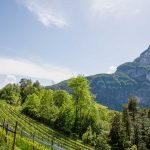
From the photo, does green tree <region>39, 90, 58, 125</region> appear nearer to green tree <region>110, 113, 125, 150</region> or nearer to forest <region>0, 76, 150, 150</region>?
forest <region>0, 76, 150, 150</region>

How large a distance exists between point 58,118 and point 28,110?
73.3 feet

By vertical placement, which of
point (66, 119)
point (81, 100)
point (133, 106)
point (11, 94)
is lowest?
point (66, 119)

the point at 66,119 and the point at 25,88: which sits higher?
the point at 25,88

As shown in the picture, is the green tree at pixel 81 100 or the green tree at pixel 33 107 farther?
the green tree at pixel 33 107

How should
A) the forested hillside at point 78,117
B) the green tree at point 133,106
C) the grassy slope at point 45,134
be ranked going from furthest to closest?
the green tree at point 133,106 → the forested hillside at point 78,117 → the grassy slope at point 45,134

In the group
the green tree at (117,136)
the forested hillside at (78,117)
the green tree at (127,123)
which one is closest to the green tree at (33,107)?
the forested hillside at (78,117)

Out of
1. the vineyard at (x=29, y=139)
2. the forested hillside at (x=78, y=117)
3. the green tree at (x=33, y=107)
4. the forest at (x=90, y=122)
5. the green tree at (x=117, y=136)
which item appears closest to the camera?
the vineyard at (x=29, y=139)

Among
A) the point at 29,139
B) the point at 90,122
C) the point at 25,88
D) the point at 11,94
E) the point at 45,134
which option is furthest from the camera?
the point at 25,88

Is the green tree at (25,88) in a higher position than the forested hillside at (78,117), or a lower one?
higher

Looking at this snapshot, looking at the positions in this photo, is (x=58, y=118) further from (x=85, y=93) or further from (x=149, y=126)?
(x=149, y=126)

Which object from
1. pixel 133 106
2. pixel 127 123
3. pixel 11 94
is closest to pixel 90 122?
pixel 127 123

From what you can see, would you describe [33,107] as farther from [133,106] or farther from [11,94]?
[11,94]

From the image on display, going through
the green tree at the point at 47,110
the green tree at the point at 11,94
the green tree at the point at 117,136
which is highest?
the green tree at the point at 11,94

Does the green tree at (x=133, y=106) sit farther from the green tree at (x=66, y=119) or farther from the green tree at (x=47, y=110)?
the green tree at (x=47, y=110)
